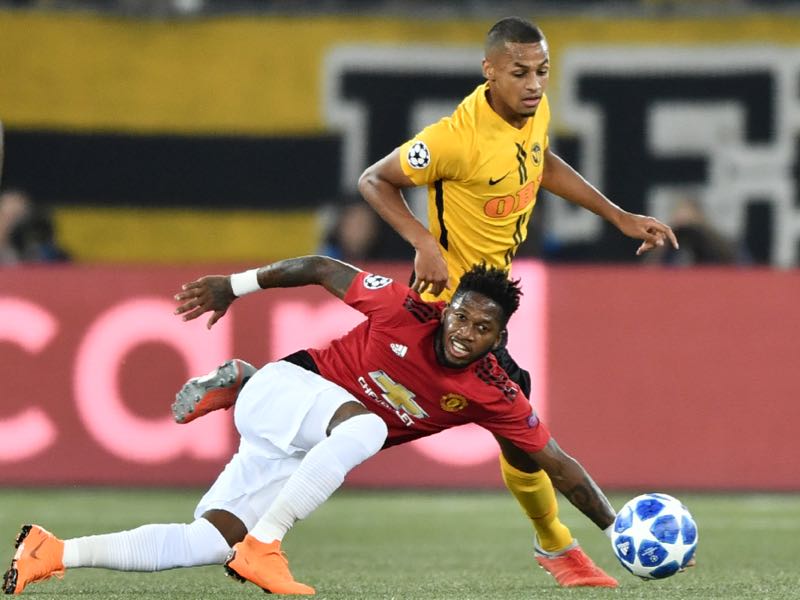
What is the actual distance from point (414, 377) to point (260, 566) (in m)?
0.90

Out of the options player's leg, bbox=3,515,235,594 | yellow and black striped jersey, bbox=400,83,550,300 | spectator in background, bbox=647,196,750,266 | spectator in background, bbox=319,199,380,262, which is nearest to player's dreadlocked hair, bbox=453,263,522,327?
yellow and black striped jersey, bbox=400,83,550,300

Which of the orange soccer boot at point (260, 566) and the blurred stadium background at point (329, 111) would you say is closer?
A: the orange soccer boot at point (260, 566)

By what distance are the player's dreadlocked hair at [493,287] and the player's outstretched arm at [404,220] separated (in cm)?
11

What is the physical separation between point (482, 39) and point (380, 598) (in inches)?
308

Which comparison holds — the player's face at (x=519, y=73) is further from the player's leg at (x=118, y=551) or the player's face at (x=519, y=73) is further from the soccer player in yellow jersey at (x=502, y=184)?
the player's leg at (x=118, y=551)

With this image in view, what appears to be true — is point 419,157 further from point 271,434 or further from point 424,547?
point 424,547

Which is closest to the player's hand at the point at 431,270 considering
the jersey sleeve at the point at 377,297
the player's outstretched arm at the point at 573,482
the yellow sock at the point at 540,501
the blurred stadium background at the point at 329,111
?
the jersey sleeve at the point at 377,297

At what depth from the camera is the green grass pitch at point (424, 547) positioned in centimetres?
649

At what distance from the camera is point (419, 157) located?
22.1 ft

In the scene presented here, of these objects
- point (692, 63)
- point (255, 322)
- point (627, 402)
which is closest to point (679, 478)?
point (627, 402)

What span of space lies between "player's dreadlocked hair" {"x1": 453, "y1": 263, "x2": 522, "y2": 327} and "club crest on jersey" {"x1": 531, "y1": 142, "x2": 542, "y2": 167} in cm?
80

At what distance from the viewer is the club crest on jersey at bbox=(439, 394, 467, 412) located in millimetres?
6375

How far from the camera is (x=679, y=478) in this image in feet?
35.7

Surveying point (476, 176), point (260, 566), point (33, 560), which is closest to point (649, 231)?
point (476, 176)
